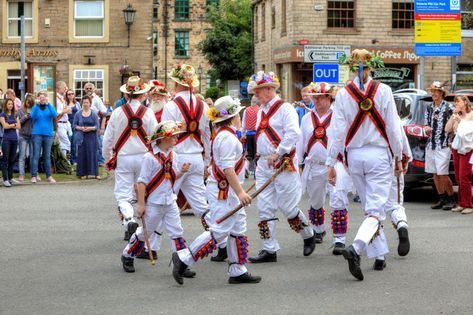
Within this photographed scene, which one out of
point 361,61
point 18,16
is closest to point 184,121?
point 361,61

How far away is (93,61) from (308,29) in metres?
9.76

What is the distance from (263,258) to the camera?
400 inches

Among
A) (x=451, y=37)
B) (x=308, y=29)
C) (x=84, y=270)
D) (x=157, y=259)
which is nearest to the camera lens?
(x=84, y=270)

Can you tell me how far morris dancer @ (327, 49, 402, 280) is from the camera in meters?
9.23

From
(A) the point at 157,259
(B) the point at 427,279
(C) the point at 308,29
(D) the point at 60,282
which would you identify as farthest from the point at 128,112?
(C) the point at 308,29

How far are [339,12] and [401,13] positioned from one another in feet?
8.34

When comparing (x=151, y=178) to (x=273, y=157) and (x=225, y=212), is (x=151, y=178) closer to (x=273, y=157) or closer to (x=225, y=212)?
(x=225, y=212)

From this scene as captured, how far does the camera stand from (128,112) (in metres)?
11.3

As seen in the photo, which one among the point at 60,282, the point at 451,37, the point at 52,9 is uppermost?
the point at 52,9

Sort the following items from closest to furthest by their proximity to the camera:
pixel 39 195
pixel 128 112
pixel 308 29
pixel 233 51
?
pixel 128 112
pixel 39 195
pixel 308 29
pixel 233 51

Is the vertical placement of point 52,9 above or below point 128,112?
above

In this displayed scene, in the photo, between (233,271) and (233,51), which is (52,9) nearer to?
(233,51)

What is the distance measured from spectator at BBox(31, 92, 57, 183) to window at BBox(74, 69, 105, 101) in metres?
21.5

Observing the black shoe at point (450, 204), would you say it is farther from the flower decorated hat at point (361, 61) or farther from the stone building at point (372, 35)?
the stone building at point (372, 35)
